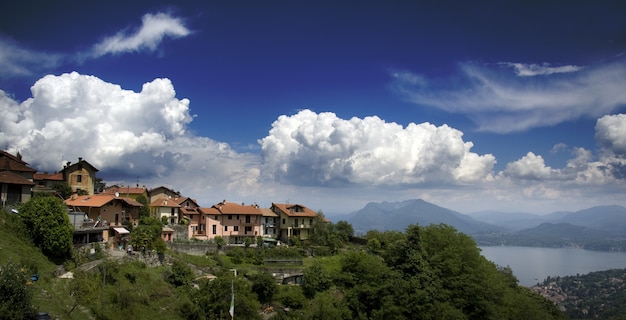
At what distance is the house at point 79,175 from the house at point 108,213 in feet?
23.1

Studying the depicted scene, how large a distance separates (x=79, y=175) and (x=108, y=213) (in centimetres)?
1432

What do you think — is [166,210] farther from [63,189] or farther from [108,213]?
[63,189]

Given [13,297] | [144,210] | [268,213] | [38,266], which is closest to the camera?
[13,297]

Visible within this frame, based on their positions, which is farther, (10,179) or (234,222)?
(234,222)

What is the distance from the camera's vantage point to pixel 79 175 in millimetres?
55438

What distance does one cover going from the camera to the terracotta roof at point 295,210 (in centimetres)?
6257

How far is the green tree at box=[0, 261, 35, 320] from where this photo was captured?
19484mm

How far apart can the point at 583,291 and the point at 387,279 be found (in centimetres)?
15626

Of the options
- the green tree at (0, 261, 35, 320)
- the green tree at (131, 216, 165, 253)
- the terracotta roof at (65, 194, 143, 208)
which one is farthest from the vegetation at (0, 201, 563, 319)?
the terracotta roof at (65, 194, 143, 208)

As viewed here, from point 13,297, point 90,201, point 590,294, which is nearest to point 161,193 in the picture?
point 90,201

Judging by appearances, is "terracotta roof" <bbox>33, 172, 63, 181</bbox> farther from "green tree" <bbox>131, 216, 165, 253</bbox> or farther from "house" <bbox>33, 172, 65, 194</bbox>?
"green tree" <bbox>131, 216, 165, 253</bbox>

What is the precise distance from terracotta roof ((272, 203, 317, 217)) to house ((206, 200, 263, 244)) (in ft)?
13.9

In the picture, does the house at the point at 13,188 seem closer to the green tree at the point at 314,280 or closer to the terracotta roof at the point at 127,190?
the terracotta roof at the point at 127,190

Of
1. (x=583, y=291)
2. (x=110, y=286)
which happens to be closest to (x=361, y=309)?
(x=110, y=286)
